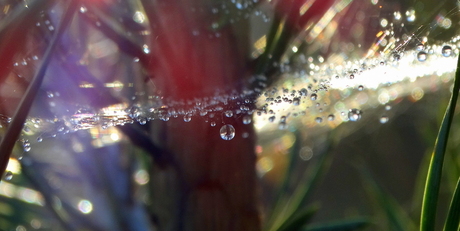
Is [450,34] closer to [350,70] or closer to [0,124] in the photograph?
[350,70]

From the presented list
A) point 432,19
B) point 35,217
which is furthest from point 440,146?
point 35,217

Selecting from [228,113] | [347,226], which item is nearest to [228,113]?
[228,113]

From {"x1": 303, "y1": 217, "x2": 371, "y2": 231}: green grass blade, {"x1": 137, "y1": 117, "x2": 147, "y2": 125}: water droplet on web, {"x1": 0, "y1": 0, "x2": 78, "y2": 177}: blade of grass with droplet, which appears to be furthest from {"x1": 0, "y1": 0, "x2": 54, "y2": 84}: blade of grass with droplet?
{"x1": 303, "y1": 217, "x2": 371, "y2": 231}: green grass blade

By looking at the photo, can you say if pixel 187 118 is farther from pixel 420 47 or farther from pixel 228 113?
pixel 420 47

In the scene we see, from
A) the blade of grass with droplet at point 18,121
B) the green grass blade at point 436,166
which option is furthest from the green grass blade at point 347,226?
the blade of grass with droplet at point 18,121

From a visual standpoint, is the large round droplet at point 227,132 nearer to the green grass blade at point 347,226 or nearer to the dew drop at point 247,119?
the dew drop at point 247,119

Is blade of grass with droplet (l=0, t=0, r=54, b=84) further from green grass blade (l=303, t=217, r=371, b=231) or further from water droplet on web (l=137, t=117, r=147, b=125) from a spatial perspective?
green grass blade (l=303, t=217, r=371, b=231)
